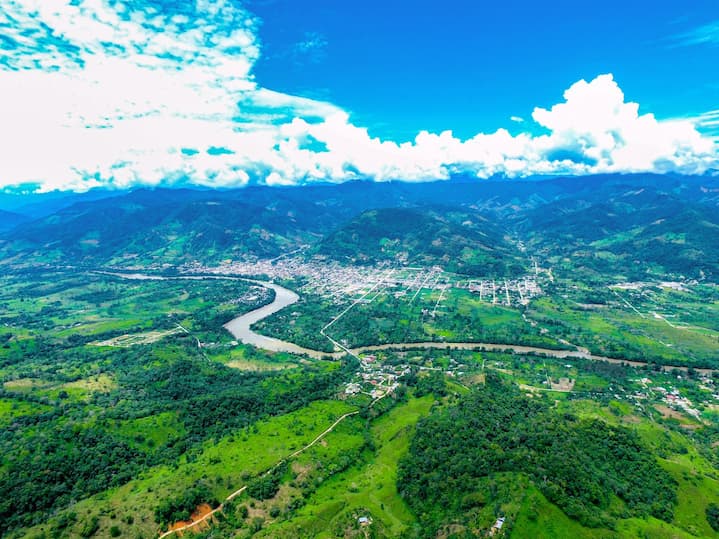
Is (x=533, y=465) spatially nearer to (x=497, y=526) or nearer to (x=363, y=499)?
(x=497, y=526)

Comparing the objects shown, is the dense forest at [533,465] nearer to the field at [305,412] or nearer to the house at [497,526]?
the field at [305,412]

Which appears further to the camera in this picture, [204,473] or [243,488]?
[204,473]

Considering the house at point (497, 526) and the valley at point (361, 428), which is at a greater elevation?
the house at point (497, 526)

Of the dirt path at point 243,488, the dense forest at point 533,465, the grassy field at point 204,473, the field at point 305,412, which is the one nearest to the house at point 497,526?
the field at point 305,412

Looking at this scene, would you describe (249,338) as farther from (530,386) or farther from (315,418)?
(530,386)

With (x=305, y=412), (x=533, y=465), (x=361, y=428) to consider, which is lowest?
(x=361, y=428)

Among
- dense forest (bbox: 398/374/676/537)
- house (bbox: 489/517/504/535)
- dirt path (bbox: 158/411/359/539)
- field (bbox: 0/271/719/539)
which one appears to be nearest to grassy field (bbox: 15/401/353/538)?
field (bbox: 0/271/719/539)

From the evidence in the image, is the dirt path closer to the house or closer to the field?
the field

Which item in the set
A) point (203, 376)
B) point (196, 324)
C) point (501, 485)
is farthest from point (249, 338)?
point (501, 485)

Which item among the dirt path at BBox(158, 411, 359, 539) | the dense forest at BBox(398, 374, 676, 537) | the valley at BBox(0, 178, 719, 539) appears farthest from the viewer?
the dirt path at BBox(158, 411, 359, 539)

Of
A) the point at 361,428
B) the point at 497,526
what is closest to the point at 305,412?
the point at 361,428

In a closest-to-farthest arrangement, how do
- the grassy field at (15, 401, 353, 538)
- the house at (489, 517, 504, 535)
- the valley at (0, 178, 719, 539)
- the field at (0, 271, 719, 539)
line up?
the house at (489, 517, 504, 535) < the valley at (0, 178, 719, 539) < the grassy field at (15, 401, 353, 538) < the field at (0, 271, 719, 539)
